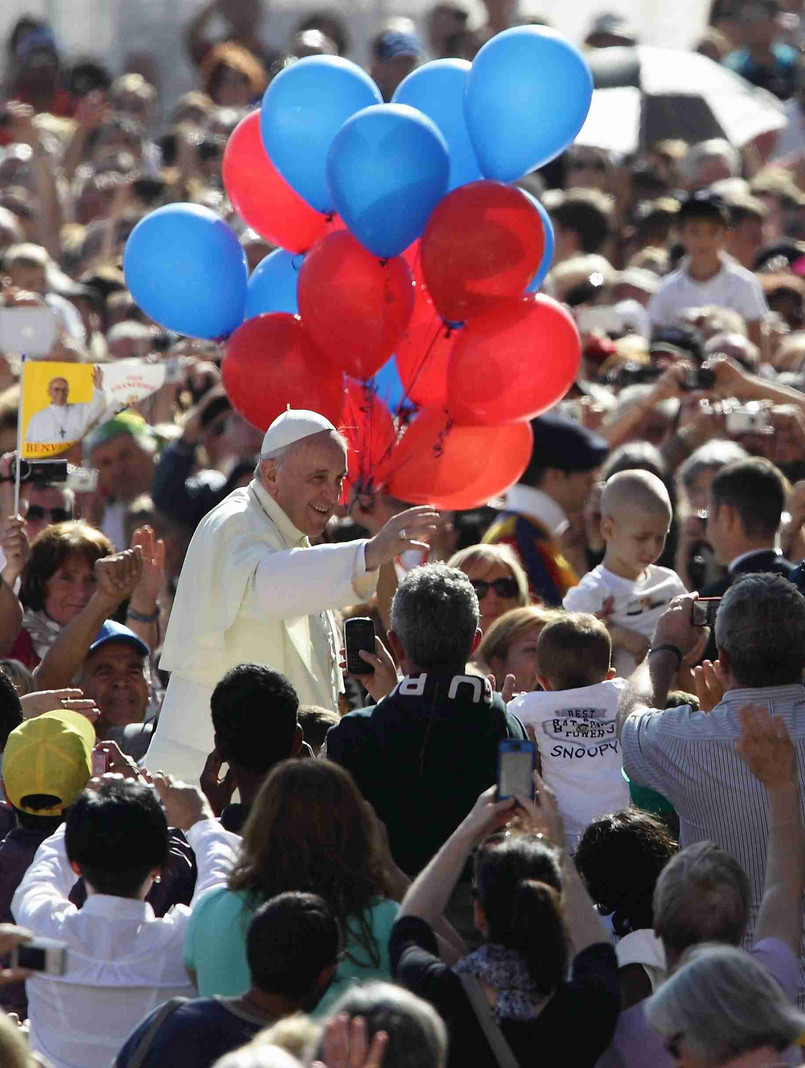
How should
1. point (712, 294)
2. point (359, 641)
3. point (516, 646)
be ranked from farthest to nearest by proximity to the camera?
point (712, 294), point (516, 646), point (359, 641)

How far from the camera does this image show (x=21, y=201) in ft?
38.2

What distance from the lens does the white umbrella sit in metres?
12.7

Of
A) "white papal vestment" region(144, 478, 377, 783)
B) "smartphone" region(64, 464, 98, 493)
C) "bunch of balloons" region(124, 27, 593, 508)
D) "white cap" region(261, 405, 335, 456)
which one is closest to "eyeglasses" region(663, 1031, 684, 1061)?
"white papal vestment" region(144, 478, 377, 783)

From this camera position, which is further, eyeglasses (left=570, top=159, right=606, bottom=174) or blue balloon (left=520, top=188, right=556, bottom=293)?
eyeglasses (left=570, top=159, right=606, bottom=174)

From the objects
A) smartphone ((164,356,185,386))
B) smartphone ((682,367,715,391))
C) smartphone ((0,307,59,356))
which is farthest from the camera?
smartphone ((164,356,185,386))

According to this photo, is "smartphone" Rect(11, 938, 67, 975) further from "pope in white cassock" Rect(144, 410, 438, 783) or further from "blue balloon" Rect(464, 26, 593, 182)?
"blue balloon" Rect(464, 26, 593, 182)

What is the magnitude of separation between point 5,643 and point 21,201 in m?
6.38

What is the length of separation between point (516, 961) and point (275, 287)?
3556mm

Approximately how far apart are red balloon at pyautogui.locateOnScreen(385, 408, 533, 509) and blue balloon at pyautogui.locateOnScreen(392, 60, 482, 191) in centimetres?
78

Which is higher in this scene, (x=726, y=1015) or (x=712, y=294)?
(x=726, y=1015)

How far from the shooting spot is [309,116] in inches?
245

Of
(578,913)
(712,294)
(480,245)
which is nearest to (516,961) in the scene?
(578,913)

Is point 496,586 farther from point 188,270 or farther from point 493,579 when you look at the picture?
point 188,270

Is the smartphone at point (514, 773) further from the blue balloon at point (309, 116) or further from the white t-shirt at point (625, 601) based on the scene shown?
the blue balloon at point (309, 116)
